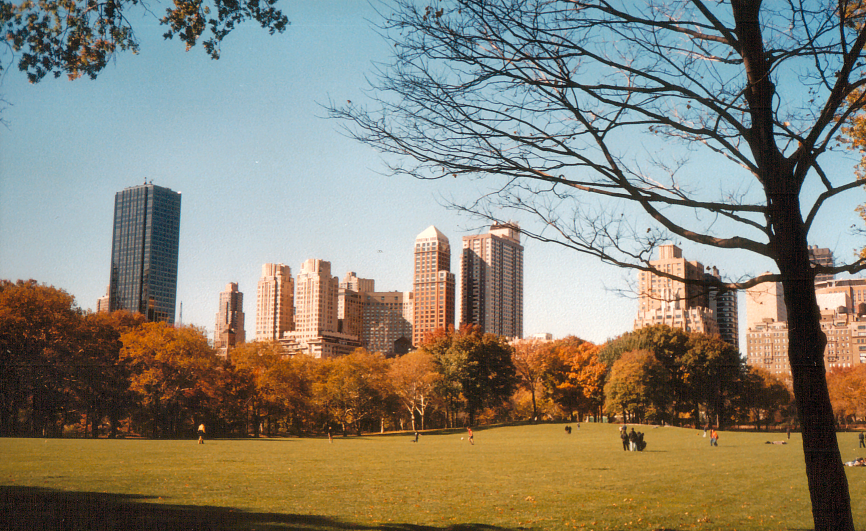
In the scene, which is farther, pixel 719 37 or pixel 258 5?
pixel 258 5

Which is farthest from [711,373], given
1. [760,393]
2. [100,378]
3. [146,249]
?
[146,249]

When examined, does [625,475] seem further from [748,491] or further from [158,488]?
[158,488]

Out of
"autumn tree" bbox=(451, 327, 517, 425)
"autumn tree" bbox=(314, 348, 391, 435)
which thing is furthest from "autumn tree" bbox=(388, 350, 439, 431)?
"autumn tree" bbox=(451, 327, 517, 425)

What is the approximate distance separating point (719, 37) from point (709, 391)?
69792 mm

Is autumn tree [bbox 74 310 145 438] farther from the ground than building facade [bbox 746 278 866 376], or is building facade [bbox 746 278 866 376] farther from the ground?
building facade [bbox 746 278 866 376]

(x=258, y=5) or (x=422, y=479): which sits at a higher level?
(x=258, y=5)

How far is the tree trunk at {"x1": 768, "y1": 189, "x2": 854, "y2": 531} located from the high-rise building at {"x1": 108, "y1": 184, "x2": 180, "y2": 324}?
89421mm

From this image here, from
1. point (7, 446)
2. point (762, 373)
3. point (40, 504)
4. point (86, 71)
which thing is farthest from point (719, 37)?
point (762, 373)

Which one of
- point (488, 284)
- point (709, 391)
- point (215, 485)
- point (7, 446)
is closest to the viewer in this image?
point (215, 485)

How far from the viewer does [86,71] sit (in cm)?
812

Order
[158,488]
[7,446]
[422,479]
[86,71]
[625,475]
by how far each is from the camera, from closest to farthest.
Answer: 1. [86,71]
2. [158,488]
3. [422,479]
4. [625,475]
5. [7,446]

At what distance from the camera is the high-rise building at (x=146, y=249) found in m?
89.6

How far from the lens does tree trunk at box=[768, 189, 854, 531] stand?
5891 mm

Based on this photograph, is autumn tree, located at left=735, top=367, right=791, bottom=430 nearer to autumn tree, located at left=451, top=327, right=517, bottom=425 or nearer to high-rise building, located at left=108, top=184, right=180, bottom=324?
autumn tree, located at left=451, top=327, right=517, bottom=425
